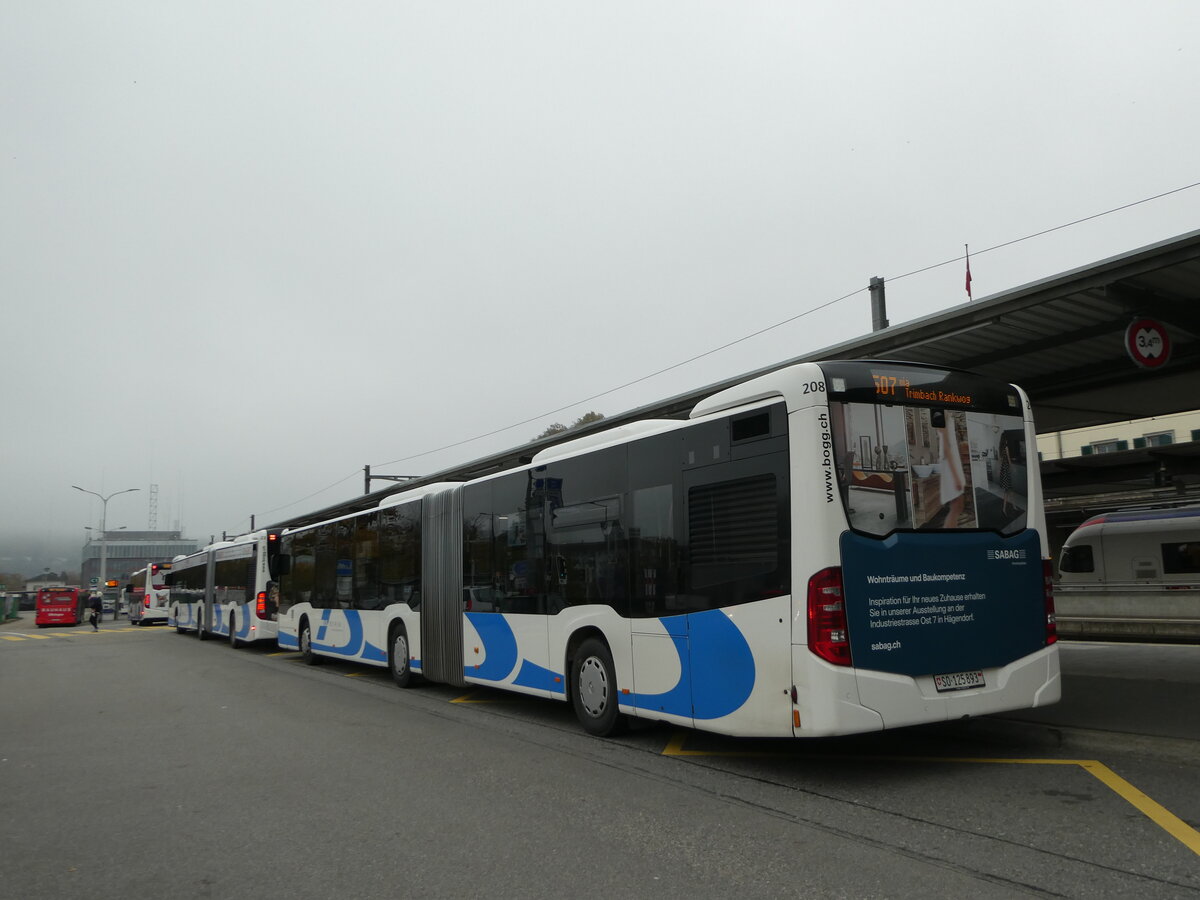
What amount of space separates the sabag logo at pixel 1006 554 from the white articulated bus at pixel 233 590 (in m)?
17.2

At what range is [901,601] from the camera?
6590 mm

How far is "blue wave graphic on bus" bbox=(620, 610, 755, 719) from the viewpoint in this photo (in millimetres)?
6980

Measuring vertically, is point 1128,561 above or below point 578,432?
below

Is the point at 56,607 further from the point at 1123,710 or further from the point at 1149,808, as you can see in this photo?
the point at 1149,808

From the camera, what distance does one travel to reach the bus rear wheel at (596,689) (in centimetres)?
878

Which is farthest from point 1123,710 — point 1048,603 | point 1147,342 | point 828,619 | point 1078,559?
point 1078,559

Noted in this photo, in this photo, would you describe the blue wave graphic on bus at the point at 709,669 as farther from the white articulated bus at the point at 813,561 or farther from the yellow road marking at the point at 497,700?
the yellow road marking at the point at 497,700

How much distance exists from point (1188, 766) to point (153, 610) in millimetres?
48991

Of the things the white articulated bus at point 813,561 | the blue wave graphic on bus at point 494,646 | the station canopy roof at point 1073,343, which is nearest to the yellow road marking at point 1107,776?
the white articulated bus at point 813,561

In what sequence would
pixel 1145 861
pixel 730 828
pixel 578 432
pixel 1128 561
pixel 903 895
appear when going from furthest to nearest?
1. pixel 1128 561
2. pixel 578 432
3. pixel 730 828
4. pixel 1145 861
5. pixel 903 895

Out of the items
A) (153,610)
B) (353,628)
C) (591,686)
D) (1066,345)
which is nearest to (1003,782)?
(591,686)

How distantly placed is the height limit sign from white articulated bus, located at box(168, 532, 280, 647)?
57.4 feet

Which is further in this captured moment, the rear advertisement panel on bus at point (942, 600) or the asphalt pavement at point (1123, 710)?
the asphalt pavement at point (1123, 710)

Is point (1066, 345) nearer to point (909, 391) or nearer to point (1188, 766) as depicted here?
point (909, 391)
